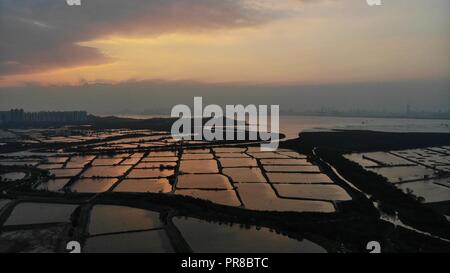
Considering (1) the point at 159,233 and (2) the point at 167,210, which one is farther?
(2) the point at 167,210

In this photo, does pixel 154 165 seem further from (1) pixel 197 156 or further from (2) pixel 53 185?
(2) pixel 53 185

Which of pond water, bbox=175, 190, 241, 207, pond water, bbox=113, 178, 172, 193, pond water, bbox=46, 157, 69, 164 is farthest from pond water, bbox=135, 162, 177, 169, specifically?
pond water, bbox=175, 190, 241, 207

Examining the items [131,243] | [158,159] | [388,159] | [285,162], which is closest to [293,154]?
[285,162]

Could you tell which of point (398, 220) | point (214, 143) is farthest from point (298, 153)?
point (398, 220)

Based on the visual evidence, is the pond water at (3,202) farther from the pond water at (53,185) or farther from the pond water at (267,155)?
the pond water at (267,155)
